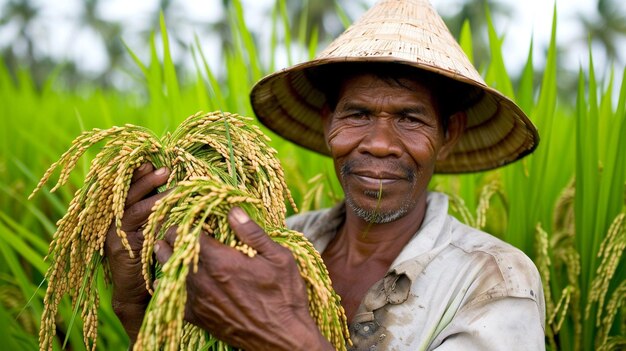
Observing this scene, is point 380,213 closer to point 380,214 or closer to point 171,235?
point 380,214

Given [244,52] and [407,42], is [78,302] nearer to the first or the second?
[407,42]

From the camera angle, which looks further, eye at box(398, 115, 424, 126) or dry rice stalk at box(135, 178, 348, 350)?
eye at box(398, 115, 424, 126)

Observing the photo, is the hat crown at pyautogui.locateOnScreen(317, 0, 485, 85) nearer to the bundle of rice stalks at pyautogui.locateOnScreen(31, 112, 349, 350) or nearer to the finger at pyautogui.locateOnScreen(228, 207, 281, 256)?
the bundle of rice stalks at pyautogui.locateOnScreen(31, 112, 349, 350)

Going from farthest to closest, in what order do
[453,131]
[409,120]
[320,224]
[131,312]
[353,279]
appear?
[320,224] → [453,131] → [353,279] → [409,120] → [131,312]

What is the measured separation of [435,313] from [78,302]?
944 mm

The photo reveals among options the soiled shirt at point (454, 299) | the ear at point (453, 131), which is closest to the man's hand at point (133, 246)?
the soiled shirt at point (454, 299)

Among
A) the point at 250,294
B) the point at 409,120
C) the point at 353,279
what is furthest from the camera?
the point at 353,279

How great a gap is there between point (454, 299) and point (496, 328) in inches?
6.8

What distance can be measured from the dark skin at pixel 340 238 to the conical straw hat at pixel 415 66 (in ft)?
0.47

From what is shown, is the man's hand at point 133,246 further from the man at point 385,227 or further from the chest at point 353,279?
the chest at point 353,279

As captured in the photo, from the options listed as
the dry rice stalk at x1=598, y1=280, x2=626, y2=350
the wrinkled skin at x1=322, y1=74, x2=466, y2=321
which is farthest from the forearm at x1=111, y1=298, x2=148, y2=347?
the dry rice stalk at x1=598, y1=280, x2=626, y2=350

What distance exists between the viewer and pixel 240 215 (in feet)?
4.42

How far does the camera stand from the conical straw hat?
6.07 feet

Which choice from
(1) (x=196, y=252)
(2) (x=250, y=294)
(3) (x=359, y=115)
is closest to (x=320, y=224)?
(3) (x=359, y=115)
